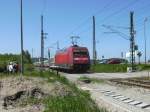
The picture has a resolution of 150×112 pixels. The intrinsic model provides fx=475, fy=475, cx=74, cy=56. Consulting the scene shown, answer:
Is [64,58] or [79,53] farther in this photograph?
[64,58]

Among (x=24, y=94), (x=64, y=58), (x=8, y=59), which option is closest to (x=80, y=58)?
(x=64, y=58)

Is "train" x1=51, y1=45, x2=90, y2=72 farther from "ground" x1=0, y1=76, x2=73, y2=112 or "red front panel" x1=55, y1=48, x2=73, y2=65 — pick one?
"ground" x1=0, y1=76, x2=73, y2=112

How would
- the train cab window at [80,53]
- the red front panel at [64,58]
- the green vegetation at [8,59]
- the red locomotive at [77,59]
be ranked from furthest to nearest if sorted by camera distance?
the red front panel at [64,58], the train cab window at [80,53], the red locomotive at [77,59], the green vegetation at [8,59]

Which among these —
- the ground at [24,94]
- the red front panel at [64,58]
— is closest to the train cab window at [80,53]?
the red front panel at [64,58]

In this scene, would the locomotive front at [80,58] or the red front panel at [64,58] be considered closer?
the locomotive front at [80,58]

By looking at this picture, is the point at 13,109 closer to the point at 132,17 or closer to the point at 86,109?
the point at 86,109

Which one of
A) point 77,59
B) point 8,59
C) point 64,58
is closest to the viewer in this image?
point 77,59

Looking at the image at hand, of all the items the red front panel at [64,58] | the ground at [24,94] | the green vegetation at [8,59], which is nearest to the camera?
the ground at [24,94]

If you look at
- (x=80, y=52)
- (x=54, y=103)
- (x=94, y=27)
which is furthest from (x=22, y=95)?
(x=94, y=27)

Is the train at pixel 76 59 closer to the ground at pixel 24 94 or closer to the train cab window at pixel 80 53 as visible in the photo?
the train cab window at pixel 80 53

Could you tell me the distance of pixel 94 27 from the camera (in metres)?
84.1

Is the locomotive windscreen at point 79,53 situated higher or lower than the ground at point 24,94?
higher

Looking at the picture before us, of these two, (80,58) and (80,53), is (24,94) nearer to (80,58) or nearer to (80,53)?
(80,58)

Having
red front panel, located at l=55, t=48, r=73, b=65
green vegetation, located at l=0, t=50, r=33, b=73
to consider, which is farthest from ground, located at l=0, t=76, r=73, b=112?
red front panel, located at l=55, t=48, r=73, b=65
